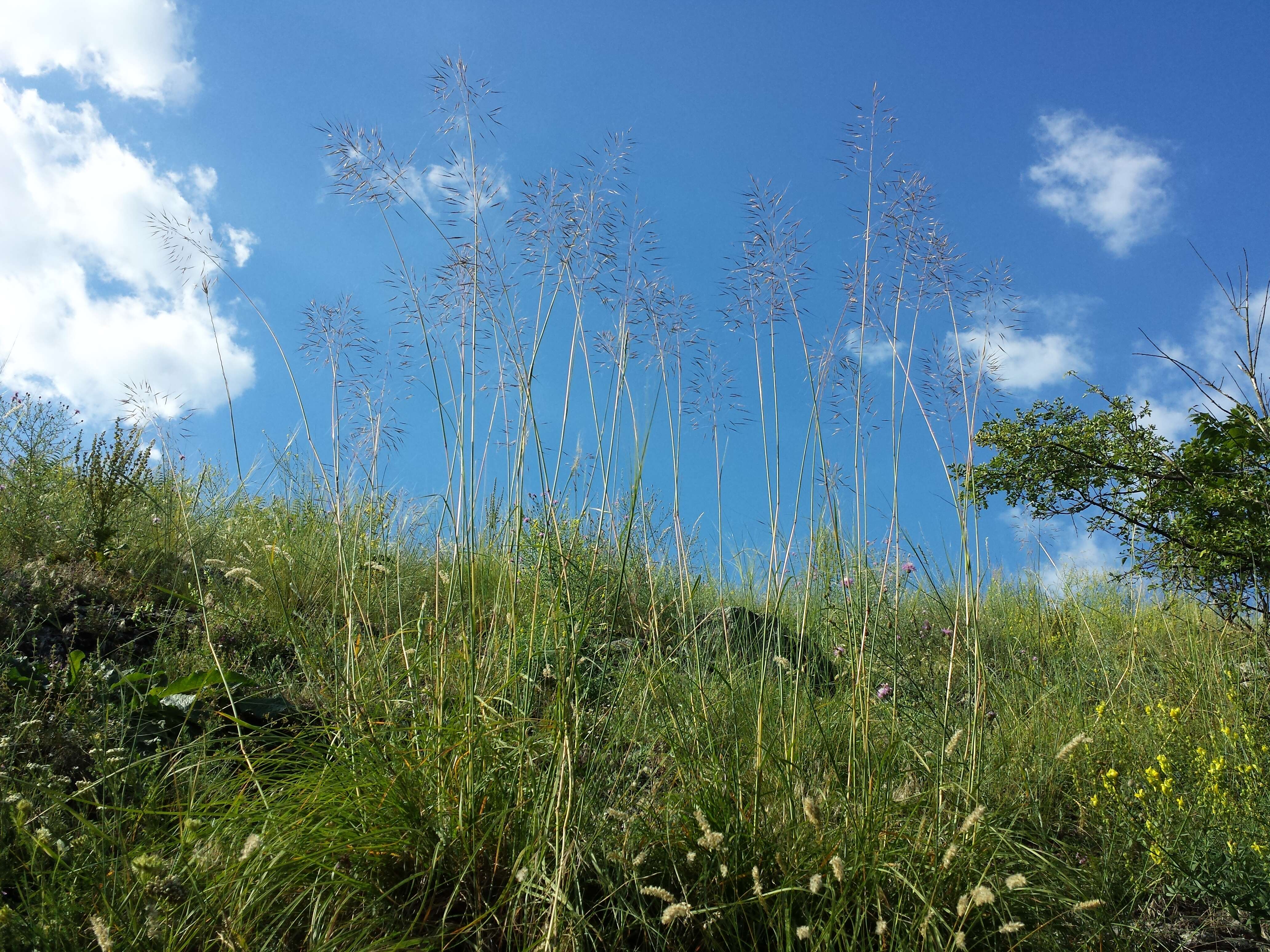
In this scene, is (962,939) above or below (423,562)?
below

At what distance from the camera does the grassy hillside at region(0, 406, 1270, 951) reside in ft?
5.31

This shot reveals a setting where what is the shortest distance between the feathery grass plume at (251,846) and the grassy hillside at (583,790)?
0.10 ft

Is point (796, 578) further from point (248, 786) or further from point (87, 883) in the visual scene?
point (87, 883)

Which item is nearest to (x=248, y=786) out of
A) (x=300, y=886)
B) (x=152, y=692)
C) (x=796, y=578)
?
(x=152, y=692)

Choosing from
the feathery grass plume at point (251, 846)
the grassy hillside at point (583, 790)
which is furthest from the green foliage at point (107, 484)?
the feathery grass plume at point (251, 846)

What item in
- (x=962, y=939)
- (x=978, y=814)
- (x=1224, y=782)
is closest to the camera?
(x=962, y=939)

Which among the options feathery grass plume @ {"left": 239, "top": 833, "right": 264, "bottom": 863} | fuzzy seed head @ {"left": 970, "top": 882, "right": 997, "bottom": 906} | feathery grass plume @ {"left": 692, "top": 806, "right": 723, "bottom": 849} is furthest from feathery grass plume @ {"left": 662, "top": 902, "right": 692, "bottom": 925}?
feathery grass plume @ {"left": 239, "top": 833, "right": 264, "bottom": 863}

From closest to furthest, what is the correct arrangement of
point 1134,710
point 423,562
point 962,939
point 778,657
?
point 962,939 → point 778,657 → point 1134,710 → point 423,562

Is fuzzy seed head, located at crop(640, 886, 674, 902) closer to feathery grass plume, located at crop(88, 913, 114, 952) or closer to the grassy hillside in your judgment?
the grassy hillside

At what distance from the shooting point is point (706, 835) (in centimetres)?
157

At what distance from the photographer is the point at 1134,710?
3.46 meters

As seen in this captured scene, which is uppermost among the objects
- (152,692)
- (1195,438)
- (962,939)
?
(1195,438)

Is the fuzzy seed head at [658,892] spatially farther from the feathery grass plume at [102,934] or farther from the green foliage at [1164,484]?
the green foliage at [1164,484]

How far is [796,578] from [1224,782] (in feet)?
7.54
